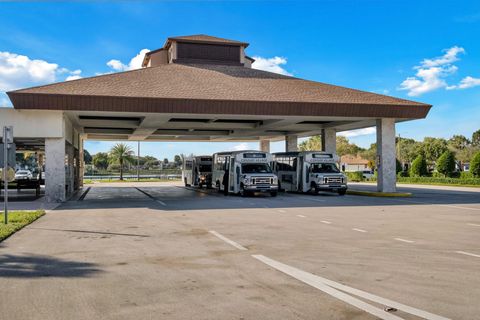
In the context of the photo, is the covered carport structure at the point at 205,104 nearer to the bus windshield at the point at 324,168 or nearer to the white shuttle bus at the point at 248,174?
the white shuttle bus at the point at 248,174

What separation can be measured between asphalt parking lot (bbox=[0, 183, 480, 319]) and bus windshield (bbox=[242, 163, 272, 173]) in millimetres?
14790

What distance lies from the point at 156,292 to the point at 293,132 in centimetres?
3860

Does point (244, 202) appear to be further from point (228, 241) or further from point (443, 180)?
point (443, 180)

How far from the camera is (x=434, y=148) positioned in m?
98.6

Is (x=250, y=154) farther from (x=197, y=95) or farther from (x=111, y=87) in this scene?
(x=111, y=87)

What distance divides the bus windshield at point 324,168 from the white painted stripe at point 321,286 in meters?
22.7

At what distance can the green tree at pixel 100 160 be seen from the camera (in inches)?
5472

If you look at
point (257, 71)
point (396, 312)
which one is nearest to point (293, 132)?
point (257, 71)

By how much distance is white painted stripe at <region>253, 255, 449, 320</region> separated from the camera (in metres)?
5.67

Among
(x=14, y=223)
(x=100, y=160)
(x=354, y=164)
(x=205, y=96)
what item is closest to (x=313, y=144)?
(x=354, y=164)

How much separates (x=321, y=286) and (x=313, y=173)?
2470 cm

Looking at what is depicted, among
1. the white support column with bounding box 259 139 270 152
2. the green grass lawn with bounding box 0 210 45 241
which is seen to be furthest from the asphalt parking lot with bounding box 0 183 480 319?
the white support column with bounding box 259 139 270 152

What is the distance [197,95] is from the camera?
2667 centimetres

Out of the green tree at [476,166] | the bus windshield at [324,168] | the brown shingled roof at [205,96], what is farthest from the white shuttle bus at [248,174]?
the green tree at [476,166]
